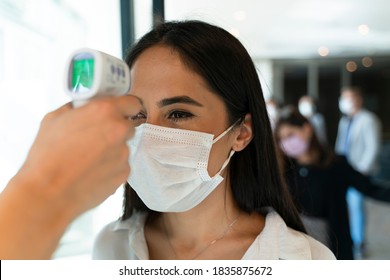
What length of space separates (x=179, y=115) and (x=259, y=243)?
0.36 metres

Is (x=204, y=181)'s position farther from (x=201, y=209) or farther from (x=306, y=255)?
(x=306, y=255)

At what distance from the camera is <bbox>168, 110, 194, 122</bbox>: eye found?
0.92 meters

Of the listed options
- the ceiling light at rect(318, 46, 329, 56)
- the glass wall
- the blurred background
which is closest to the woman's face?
the blurred background

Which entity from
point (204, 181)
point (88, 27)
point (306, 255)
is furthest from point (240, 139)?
point (88, 27)

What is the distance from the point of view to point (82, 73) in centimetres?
50

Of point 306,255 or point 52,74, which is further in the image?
→ point 52,74

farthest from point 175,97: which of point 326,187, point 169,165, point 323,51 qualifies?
point 323,51

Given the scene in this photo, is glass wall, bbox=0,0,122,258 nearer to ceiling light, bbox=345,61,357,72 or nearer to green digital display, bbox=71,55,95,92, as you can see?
green digital display, bbox=71,55,95,92

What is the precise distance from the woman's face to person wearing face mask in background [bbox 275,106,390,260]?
0.68 meters

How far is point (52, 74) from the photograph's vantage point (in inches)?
53.9

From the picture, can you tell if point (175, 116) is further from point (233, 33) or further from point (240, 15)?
point (240, 15)
